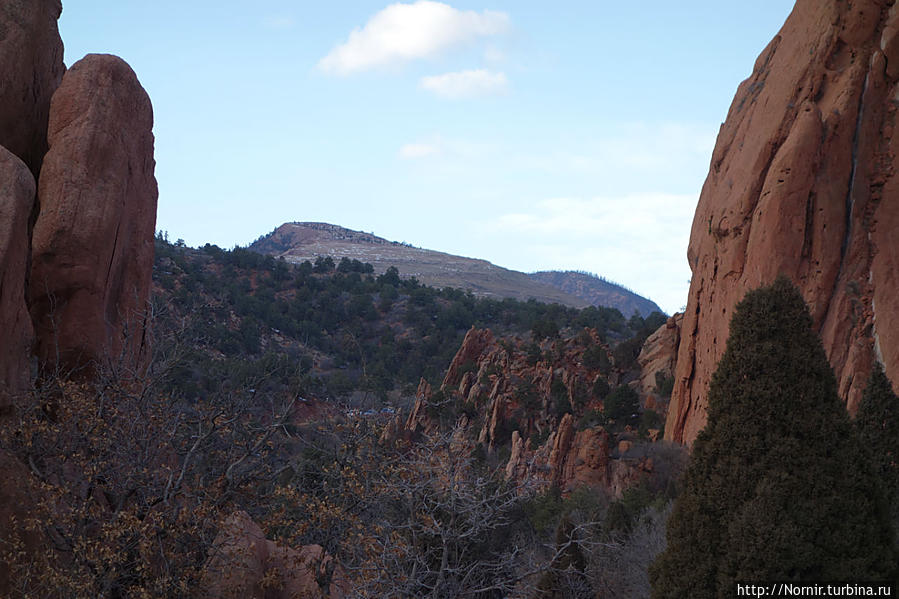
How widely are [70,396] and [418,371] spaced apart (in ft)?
127

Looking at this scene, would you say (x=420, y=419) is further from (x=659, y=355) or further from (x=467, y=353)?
(x=659, y=355)

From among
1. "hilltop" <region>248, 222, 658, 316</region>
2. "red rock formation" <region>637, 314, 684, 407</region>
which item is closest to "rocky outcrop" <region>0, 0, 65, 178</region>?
"red rock formation" <region>637, 314, 684, 407</region>

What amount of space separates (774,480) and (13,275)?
28.4 feet

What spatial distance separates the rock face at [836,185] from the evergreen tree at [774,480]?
13.0 metres

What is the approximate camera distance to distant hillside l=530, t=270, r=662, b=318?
458ft

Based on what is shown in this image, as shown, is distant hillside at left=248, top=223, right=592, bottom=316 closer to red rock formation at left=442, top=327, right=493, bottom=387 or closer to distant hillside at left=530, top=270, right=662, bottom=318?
distant hillside at left=530, top=270, right=662, bottom=318

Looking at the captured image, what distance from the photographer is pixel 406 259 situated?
381ft

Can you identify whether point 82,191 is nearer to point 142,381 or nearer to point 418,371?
point 142,381

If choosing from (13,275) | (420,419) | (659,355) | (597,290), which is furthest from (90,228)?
(597,290)

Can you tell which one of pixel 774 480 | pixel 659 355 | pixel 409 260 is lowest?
pixel 774 480

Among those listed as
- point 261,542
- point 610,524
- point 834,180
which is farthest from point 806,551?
point 834,180

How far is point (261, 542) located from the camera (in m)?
10.4

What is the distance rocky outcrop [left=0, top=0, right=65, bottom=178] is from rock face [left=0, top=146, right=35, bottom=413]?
7.17 ft

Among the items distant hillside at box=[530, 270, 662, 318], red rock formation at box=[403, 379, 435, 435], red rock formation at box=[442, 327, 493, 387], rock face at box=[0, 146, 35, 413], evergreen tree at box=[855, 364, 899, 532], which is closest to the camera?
rock face at box=[0, 146, 35, 413]
